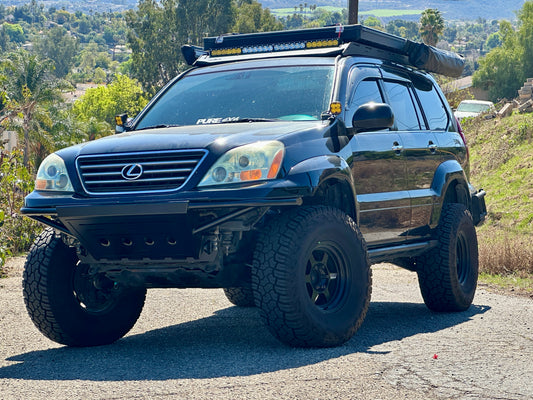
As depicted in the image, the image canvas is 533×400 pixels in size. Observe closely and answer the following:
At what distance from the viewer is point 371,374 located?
18.0ft

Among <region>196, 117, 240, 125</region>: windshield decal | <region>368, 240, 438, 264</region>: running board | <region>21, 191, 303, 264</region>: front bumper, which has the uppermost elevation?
<region>196, 117, 240, 125</region>: windshield decal

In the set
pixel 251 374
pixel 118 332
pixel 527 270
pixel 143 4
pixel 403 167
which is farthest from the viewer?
pixel 143 4

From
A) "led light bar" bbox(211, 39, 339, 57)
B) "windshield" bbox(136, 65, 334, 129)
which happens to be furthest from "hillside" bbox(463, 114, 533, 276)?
"windshield" bbox(136, 65, 334, 129)

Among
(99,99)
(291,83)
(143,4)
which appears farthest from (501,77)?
(291,83)

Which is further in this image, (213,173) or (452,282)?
(452,282)

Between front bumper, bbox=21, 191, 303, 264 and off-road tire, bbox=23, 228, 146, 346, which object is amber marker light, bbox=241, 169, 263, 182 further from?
off-road tire, bbox=23, 228, 146, 346

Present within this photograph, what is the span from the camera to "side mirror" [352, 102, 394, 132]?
22.7 ft

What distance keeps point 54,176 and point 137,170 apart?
0.64 meters

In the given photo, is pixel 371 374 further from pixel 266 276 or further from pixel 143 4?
pixel 143 4

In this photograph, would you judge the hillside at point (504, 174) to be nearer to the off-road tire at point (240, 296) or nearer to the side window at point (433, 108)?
the side window at point (433, 108)

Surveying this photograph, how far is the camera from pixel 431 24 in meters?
75.6

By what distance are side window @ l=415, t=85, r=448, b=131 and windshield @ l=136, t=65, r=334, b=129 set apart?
186cm

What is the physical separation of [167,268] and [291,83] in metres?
1.94

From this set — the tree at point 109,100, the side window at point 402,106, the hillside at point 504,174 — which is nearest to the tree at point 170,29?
the tree at point 109,100
